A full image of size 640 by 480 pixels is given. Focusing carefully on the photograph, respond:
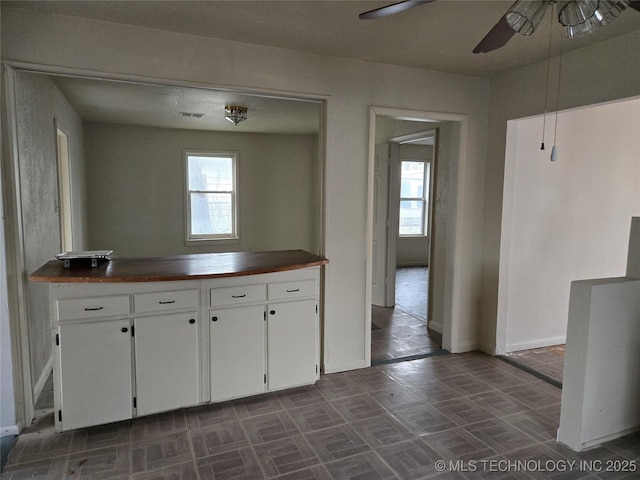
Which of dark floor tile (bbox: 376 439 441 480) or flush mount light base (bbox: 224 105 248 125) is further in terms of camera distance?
flush mount light base (bbox: 224 105 248 125)

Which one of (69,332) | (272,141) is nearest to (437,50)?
(69,332)

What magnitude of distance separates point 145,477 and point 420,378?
199 cm

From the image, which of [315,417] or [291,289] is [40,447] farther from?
[291,289]

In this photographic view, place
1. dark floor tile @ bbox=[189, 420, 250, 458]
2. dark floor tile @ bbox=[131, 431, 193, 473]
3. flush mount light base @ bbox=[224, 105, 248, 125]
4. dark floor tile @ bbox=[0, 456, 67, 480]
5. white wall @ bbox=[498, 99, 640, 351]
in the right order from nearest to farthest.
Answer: dark floor tile @ bbox=[0, 456, 67, 480]
dark floor tile @ bbox=[131, 431, 193, 473]
dark floor tile @ bbox=[189, 420, 250, 458]
white wall @ bbox=[498, 99, 640, 351]
flush mount light base @ bbox=[224, 105, 248, 125]

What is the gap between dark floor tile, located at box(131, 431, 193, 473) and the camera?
215 cm

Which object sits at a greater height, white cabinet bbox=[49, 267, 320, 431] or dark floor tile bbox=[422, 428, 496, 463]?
white cabinet bbox=[49, 267, 320, 431]

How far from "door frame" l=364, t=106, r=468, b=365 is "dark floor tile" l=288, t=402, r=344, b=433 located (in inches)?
30.0

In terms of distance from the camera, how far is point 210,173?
6340 millimetres

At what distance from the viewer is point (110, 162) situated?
5758mm

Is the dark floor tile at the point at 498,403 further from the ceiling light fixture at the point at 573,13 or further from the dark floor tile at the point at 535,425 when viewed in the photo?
the ceiling light fixture at the point at 573,13

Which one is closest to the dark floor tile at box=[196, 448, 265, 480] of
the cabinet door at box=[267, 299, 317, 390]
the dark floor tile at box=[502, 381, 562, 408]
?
the cabinet door at box=[267, 299, 317, 390]

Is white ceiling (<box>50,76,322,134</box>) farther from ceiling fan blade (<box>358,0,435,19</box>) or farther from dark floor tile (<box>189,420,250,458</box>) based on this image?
dark floor tile (<box>189,420,250,458</box>)

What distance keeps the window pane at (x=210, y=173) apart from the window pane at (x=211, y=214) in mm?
123

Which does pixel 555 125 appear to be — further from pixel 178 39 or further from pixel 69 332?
pixel 69 332
